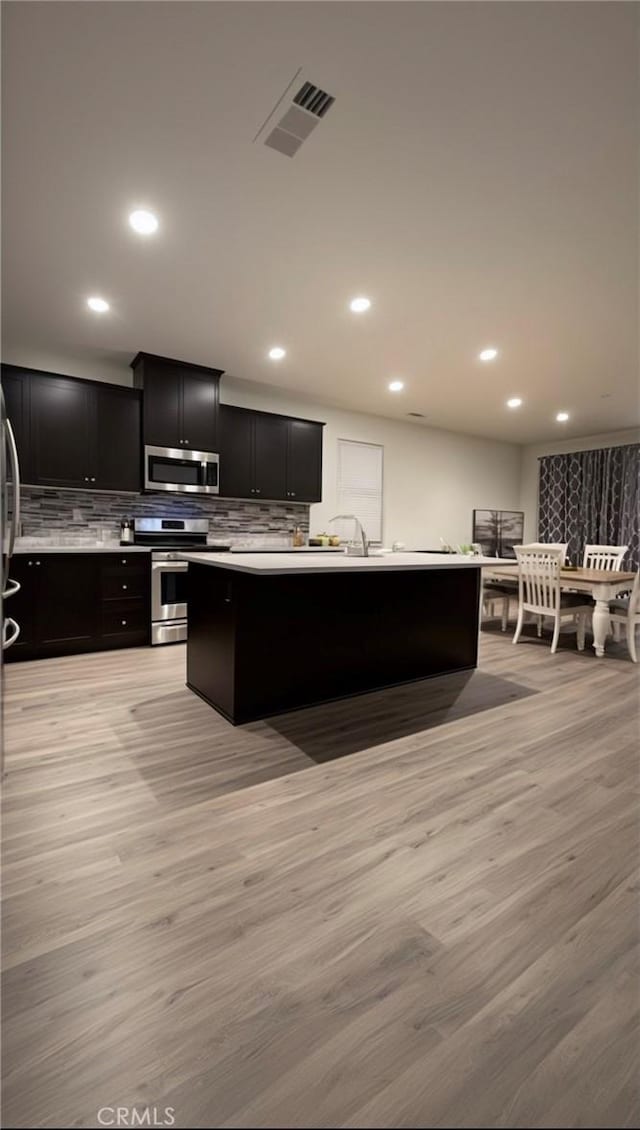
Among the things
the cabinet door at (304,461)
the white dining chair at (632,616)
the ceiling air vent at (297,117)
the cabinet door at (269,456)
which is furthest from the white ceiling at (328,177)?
the white dining chair at (632,616)

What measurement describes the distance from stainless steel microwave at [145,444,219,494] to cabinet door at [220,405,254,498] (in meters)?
0.20

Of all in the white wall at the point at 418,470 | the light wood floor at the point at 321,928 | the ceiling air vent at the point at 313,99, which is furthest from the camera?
the white wall at the point at 418,470

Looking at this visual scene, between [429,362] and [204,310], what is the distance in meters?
2.25

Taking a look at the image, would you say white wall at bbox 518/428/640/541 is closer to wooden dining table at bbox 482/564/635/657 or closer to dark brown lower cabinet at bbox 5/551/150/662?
wooden dining table at bbox 482/564/635/657

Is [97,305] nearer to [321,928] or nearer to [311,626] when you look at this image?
[311,626]

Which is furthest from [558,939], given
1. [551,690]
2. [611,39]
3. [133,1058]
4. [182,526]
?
[182,526]

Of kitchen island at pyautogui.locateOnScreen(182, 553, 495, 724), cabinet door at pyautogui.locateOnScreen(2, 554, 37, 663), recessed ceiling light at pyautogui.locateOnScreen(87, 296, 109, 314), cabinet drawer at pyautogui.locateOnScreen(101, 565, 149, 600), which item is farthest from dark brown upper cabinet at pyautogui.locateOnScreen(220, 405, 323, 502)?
kitchen island at pyautogui.locateOnScreen(182, 553, 495, 724)

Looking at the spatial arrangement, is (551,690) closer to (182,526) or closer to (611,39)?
(611,39)

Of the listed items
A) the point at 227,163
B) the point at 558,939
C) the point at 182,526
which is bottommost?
the point at 558,939

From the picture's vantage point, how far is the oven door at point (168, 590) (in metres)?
4.34

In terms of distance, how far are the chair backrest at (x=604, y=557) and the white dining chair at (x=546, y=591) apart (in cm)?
122

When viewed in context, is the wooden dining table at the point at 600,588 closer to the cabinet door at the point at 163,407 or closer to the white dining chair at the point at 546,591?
the white dining chair at the point at 546,591

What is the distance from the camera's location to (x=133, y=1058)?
3.04ft

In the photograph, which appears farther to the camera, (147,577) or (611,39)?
(147,577)
